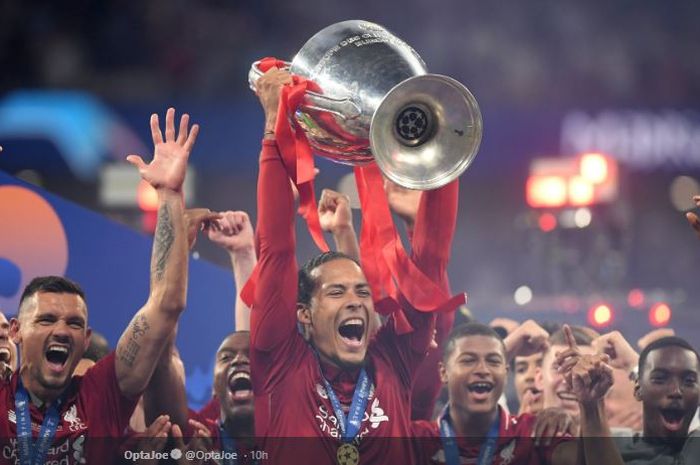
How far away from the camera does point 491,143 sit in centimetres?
505

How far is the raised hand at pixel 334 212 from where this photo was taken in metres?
4.55

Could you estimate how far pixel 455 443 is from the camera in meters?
4.50

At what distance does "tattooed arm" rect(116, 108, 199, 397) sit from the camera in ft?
14.0

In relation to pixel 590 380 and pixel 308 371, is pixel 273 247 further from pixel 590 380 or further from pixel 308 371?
pixel 590 380

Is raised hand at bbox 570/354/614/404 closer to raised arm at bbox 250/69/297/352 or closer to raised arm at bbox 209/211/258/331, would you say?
raised arm at bbox 250/69/297/352

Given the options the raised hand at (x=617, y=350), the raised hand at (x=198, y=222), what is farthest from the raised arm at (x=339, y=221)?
the raised hand at (x=617, y=350)

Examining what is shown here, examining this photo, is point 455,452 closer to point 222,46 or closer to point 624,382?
point 624,382

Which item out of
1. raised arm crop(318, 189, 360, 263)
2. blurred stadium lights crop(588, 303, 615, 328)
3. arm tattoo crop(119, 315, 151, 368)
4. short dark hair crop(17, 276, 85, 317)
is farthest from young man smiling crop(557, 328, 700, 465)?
short dark hair crop(17, 276, 85, 317)

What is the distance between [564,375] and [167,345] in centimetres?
140

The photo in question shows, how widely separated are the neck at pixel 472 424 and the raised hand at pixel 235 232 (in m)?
0.94

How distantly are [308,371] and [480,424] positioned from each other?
646mm

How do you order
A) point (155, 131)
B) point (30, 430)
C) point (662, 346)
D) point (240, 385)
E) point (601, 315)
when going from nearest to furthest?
1. point (30, 430)
2. point (155, 131)
3. point (240, 385)
4. point (662, 346)
5. point (601, 315)

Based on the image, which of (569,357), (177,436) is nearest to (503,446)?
(569,357)

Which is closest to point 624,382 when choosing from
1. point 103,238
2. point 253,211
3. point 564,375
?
point 564,375
